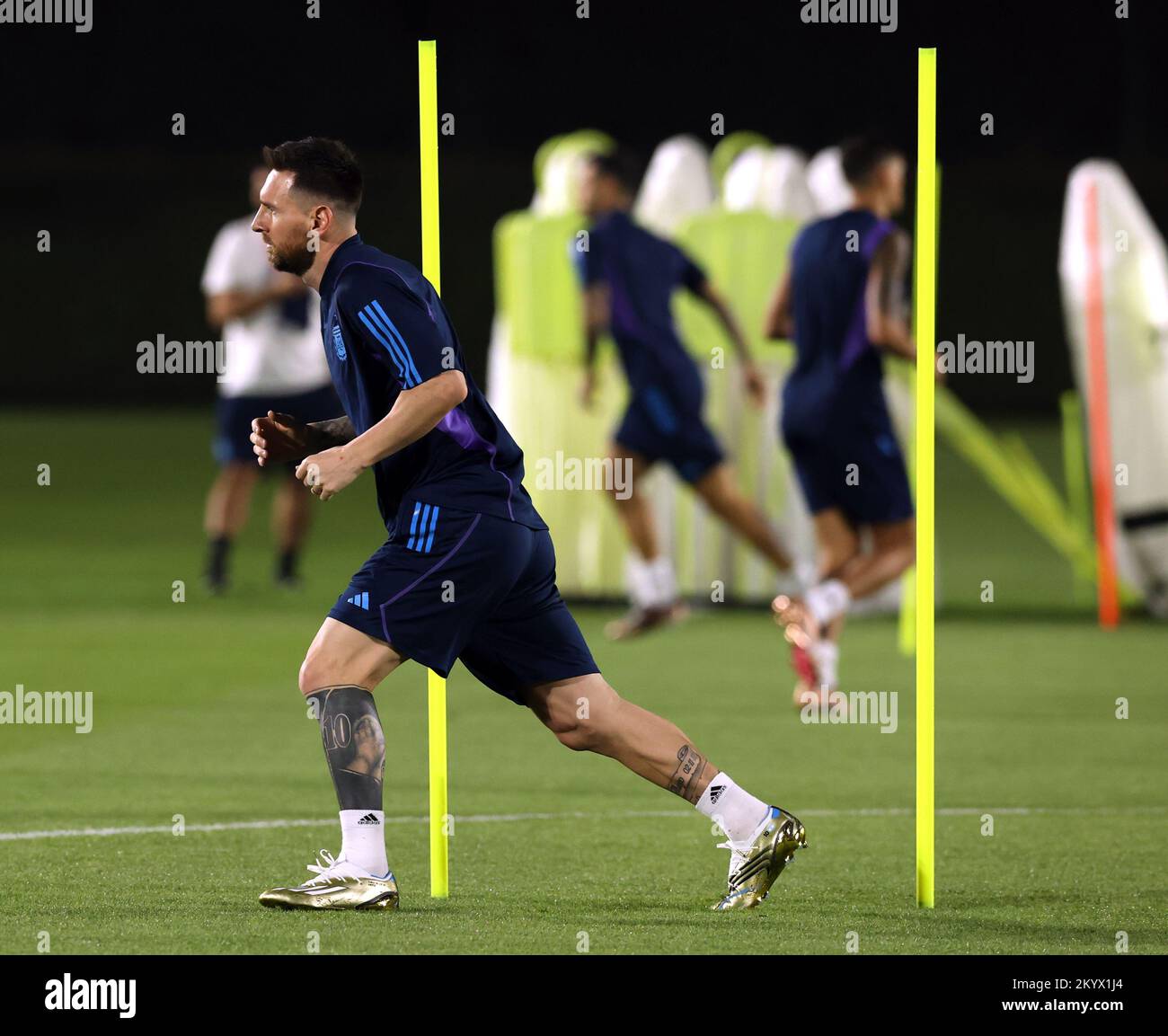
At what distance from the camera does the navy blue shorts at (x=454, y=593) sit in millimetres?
5230

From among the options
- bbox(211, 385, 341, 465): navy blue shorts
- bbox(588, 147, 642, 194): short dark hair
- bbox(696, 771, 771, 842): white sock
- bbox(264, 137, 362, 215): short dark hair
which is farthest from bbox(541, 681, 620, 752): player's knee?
bbox(211, 385, 341, 465): navy blue shorts

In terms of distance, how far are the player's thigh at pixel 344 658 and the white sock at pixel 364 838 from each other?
1.05 feet

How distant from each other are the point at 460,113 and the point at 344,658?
82.8 feet

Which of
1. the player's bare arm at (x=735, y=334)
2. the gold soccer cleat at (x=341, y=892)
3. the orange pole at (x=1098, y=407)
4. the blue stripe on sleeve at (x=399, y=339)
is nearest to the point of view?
the blue stripe on sleeve at (x=399, y=339)

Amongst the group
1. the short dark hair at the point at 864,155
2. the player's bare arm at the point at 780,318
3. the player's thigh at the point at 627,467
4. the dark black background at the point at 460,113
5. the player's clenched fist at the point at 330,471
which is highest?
the dark black background at the point at 460,113

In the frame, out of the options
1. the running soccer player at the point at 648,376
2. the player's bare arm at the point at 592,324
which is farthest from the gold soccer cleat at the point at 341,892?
the player's bare arm at the point at 592,324

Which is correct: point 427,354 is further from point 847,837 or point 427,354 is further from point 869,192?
point 869,192

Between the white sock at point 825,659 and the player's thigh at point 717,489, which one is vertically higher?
the player's thigh at point 717,489

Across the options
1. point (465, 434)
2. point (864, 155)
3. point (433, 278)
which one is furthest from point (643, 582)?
point (465, 434)

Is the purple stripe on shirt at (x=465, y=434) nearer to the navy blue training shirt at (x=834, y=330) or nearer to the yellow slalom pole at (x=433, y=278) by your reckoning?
the yellow slalom pole at (x=433, y=278)

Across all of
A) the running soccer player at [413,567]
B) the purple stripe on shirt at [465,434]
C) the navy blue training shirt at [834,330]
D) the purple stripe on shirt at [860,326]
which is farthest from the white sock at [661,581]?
the purple stripe on shirt at [465,434]

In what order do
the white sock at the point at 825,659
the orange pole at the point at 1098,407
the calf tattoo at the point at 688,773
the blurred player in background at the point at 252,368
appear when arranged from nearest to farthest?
1. the calf tattoo at the point at 688,773
2. the white sock at the point at 825,659
3. the orange pole at the point at 1098,407
4. the blurred player in background at the point at 252,368

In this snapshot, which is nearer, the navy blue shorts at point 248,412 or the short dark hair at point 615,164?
the short dark hair at point 615,164

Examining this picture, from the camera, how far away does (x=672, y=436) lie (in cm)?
1164
